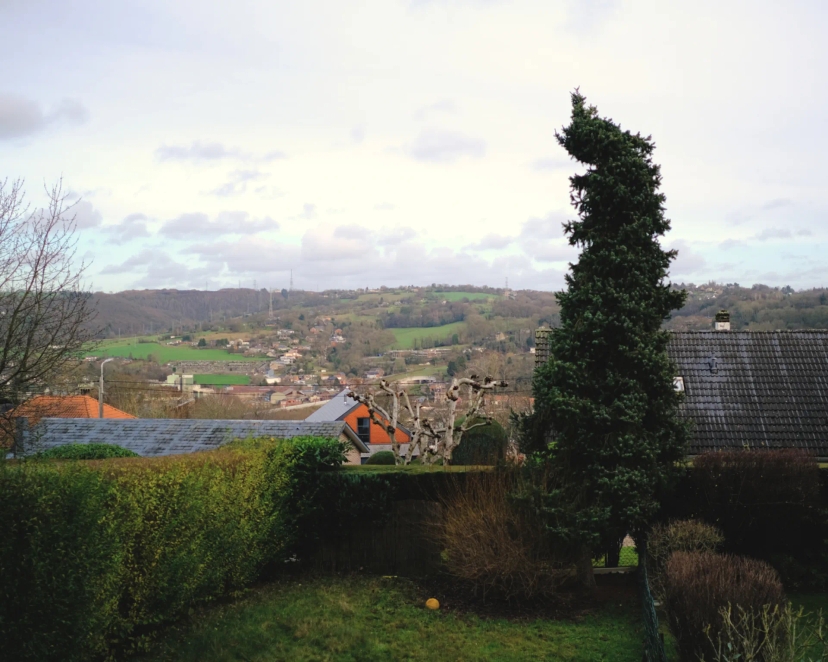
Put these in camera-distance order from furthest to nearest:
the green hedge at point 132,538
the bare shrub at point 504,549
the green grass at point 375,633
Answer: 1. the bare shrub at point 504,549
2. the green grass at point 375,633
3. the green hedge at point 132,538

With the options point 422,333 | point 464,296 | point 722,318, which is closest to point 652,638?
point 722,318

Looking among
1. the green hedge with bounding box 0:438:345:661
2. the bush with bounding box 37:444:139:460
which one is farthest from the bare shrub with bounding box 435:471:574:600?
the bush with bounding box 37:444:139:460

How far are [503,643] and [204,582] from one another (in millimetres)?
3488

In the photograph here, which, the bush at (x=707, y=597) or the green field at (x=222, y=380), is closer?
the bush at (x=707, y=597)

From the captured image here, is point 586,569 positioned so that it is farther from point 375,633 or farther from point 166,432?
point 166,432

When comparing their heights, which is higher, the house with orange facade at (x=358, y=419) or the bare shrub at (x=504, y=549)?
the bare shrub at (x=504, y=549)

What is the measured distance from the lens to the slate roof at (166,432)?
17.0m

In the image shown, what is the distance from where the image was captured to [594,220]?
10383 mm

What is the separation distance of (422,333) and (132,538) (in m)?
64.6

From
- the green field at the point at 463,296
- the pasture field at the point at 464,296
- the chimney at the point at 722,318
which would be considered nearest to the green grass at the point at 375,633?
the chimney at the point at 722,318

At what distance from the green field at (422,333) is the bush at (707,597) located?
59.6 metres

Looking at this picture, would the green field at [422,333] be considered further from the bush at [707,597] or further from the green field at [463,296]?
the bush at [707,597]

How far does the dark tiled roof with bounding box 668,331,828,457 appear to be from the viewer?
54.1 feet

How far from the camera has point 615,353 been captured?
393 inches
